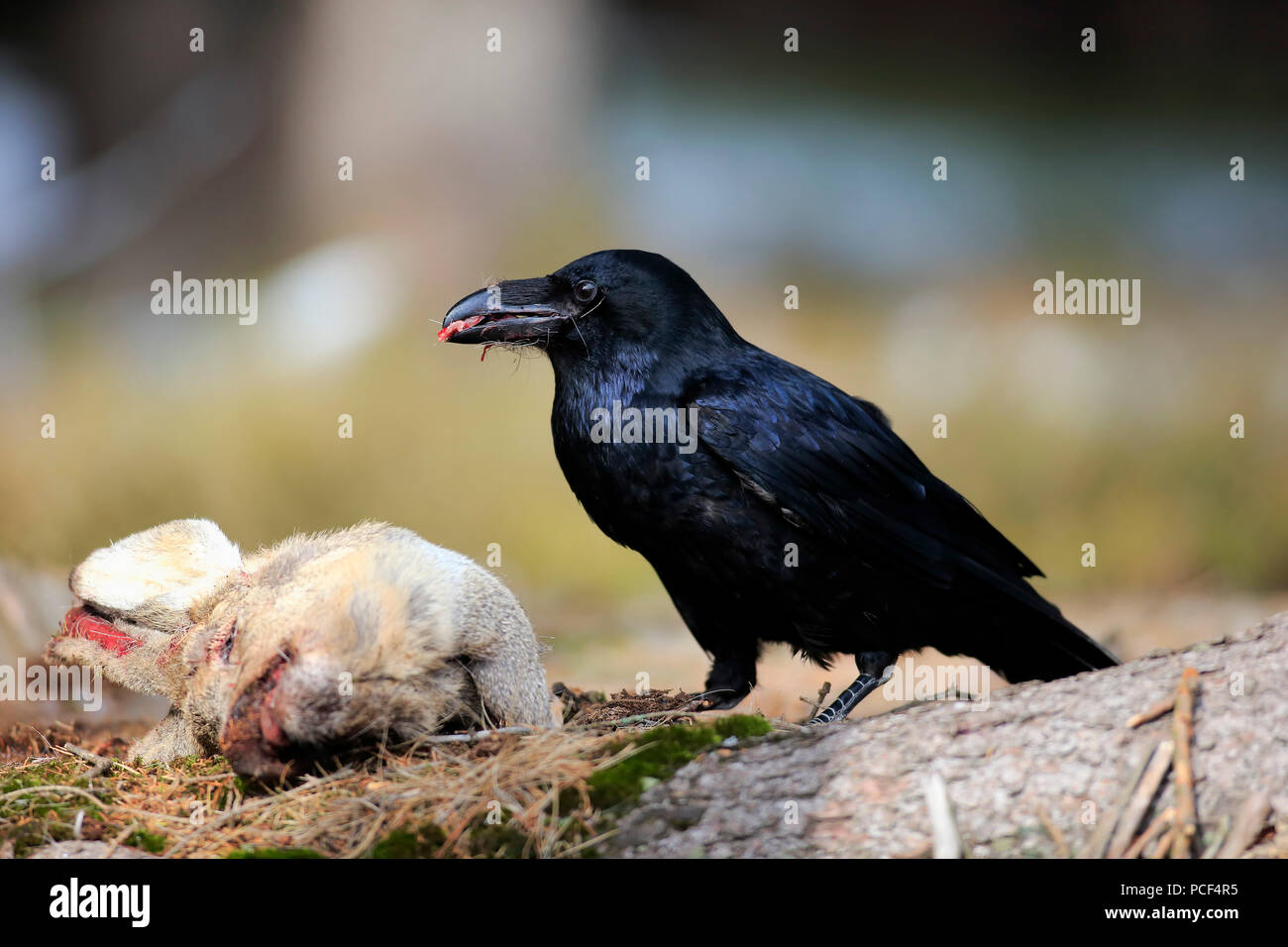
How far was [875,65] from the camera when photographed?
6148mm

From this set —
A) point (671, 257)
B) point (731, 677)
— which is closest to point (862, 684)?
point (731, 677)

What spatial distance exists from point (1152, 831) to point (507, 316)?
243 centimetres

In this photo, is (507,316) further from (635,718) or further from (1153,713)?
(1153,713)

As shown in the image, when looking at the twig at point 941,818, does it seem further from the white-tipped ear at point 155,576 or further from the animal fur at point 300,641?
the white-tipped ear at point 155,576

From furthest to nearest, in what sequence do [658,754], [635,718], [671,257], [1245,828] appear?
[671,257], [635,718], [658,754], [1245,828]

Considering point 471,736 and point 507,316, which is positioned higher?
point 507,316

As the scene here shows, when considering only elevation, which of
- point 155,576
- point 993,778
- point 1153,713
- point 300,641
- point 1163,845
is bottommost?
point 1163,845

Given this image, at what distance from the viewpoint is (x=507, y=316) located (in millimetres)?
3613

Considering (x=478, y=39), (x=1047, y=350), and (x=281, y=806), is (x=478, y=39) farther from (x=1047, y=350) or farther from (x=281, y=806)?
(x=281, y=806)

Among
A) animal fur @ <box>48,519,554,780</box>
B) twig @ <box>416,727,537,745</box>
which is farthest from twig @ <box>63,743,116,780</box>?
twig @ <box>416,727,537,745</box>

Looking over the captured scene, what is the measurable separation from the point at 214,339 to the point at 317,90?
1.57 metres
